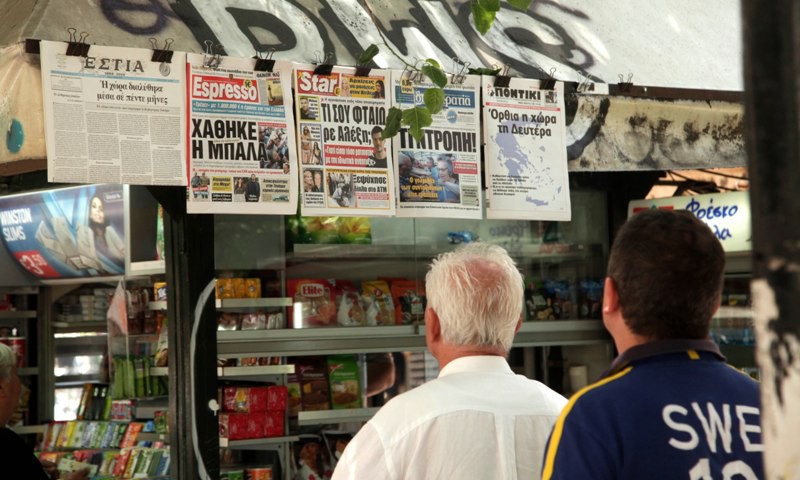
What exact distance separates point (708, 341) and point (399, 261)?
4.59m

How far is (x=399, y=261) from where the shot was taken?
6.52m

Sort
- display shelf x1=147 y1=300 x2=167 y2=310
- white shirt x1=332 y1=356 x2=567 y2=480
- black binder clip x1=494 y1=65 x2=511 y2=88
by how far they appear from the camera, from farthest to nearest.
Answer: display shelf x1=147 y1=300 x2=167 y2=310 → black binder clip x1=494 y1=65 x2=511 y2=88 → white shirt x1=332 y1=356 x2=567 y2=480

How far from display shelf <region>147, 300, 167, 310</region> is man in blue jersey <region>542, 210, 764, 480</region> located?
162 inches

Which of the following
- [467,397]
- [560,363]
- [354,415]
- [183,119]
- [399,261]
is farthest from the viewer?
[560,363]

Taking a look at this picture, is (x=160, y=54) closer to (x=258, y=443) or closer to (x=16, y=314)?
(x=258, y=443)

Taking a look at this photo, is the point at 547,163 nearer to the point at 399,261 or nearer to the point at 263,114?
the point at 263,114

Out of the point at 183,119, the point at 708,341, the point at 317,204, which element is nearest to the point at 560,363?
the point at 317,204

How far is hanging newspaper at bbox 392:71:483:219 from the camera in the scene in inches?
163

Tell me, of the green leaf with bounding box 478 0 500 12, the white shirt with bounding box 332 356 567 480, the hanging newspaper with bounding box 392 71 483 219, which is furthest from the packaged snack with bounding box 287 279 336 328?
the white shirt with bounding box 332 356 567 480

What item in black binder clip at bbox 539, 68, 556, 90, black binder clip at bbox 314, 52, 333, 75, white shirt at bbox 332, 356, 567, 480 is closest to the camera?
white shirt at bbox 332, 356, 567, 480

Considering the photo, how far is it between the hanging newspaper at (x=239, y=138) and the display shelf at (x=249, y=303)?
181 centimetres

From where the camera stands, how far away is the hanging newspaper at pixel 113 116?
135 inches

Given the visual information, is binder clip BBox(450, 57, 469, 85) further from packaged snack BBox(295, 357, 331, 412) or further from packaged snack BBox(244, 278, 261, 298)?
packaged snack BBox(295, 357, 331, 412)

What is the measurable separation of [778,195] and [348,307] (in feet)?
17.4
